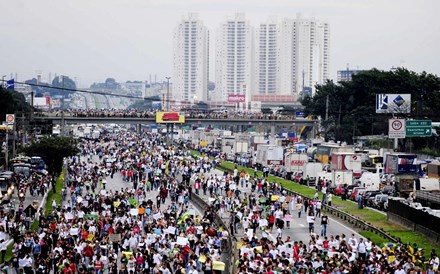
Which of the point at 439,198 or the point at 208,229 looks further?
the point at 439,198

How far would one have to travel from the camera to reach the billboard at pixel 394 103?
105188 mm

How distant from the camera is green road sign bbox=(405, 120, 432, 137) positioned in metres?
82.7

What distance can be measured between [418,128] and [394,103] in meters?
22.9

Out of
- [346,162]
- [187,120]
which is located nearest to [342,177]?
[346,162]

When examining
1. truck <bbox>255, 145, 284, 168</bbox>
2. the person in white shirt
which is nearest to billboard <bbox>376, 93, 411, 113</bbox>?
truck <bbox>255, 145, 284, 168</bbox>

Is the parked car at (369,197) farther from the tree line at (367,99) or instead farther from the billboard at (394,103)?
the tree line at (367,99)

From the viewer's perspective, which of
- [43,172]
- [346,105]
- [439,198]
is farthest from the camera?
[346,105]

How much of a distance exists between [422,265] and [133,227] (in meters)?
11.5

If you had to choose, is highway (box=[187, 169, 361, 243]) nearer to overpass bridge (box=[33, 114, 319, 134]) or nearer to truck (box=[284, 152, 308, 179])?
truck (box=[284, 152, 308, 179])

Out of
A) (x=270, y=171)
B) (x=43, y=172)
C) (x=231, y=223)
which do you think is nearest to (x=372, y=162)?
(x=270, y=171)

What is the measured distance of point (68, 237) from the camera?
35.9 metres

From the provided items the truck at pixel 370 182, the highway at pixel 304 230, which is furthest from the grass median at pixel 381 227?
the truck at pixel 370 182

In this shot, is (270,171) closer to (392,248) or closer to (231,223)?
(231,223)

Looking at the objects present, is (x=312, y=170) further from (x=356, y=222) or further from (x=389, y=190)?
(x=356, y=222)
